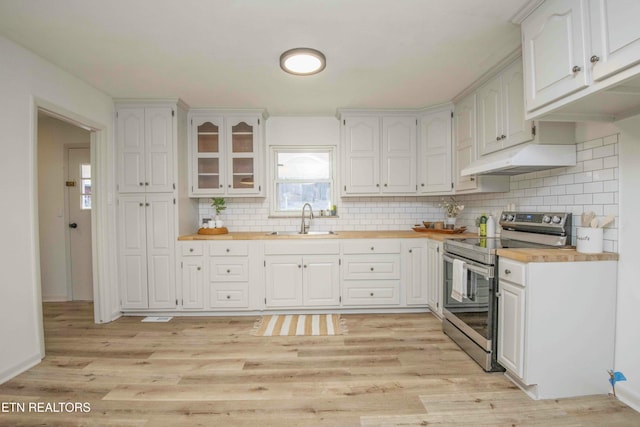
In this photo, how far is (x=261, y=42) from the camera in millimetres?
2098

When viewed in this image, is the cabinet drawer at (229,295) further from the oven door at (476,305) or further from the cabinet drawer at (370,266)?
the oven door at (476,305)

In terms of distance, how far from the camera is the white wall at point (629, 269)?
5.62ft

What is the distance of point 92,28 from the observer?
6.37 ft

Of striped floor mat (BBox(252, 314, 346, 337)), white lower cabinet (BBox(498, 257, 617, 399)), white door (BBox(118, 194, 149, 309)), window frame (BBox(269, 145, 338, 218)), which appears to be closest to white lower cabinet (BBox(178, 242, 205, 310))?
white door (BBox(118, 194, 149, 309))

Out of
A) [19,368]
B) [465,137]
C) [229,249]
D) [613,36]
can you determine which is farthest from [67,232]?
[613,36]

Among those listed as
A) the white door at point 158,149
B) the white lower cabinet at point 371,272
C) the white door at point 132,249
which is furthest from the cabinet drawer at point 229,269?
the white lower cabinet at point 371,272

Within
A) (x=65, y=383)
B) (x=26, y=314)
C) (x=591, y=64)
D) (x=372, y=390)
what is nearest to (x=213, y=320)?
(x=65, y=383)

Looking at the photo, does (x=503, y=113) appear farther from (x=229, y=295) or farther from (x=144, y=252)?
(x=144, y=252)

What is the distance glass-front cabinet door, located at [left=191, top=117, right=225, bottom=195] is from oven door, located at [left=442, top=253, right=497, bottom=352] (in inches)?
106

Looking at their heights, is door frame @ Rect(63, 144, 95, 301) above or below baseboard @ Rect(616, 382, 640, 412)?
above

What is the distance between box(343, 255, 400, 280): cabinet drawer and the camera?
3.23m

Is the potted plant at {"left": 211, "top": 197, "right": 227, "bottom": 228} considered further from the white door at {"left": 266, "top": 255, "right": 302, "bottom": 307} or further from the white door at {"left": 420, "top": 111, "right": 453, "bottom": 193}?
the white door at {"left": 420, "top": 111, "right": 453, "bottom": 193}

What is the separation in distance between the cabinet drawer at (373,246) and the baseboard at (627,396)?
73.1 inches

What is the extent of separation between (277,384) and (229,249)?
1596mm
